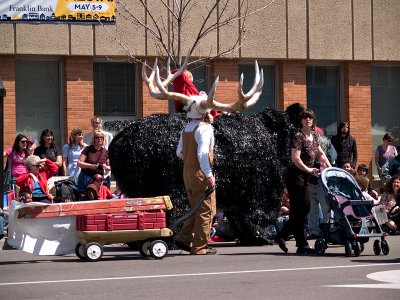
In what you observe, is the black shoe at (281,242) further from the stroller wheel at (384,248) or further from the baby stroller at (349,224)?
the stroller wheel at (384,248)

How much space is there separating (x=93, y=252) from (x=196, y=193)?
1485mm

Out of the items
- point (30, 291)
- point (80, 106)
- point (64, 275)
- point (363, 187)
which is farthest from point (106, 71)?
point (30, 291)

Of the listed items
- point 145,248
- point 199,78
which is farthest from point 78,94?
point 145,248

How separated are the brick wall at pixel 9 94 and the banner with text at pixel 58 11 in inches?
31.8

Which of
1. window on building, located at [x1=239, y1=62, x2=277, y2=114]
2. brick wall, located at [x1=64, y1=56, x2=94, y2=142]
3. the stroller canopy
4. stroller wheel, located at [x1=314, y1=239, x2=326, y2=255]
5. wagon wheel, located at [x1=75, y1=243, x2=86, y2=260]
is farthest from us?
window on building, located at [x1=239, y1=62, x2=277, y2=114]

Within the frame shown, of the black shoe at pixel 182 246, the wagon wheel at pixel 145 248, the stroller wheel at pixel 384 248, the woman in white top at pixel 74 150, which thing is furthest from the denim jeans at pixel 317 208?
the woman in white top at pixel 74 150

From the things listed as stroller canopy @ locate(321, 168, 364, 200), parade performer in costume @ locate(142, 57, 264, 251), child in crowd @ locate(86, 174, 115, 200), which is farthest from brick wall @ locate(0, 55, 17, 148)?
stroller canopy @ locate(321, 168, 364, 200)

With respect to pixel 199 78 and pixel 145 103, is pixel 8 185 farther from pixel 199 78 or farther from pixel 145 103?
pixel 199 78

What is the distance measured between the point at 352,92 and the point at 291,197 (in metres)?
10.4

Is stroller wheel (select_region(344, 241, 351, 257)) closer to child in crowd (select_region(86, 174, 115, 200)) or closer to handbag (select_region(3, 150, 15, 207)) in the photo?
child in crowd (select_region(86, 174, 115, 200))

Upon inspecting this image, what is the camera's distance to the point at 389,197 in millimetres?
20047

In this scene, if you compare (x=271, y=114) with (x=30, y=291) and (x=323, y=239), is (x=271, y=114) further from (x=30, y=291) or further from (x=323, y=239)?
(x=30, y=291)

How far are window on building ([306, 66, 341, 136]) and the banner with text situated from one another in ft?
15.6

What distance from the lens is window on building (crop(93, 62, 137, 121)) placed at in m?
23.5
